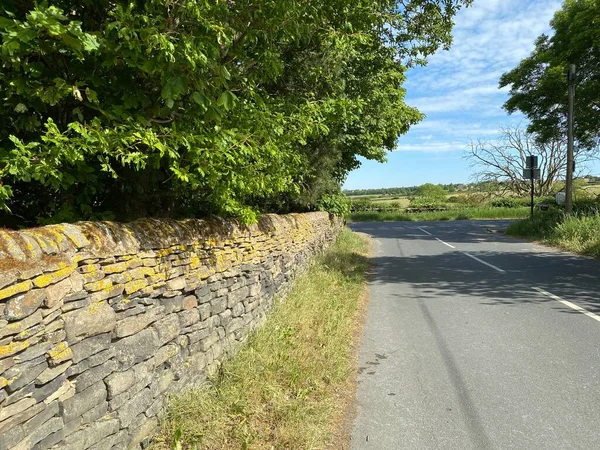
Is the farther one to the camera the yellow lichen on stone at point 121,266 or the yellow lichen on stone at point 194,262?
the yellow lichen on stone at point 194,262

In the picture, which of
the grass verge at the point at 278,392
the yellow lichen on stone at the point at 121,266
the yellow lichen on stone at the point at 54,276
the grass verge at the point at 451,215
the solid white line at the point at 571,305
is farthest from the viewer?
the grass verge at the point at 451,215

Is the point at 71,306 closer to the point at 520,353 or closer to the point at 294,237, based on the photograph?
the point at 520,353

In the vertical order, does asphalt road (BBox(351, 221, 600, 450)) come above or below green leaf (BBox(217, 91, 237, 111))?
below

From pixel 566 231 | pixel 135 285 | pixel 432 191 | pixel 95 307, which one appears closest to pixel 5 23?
pixel 95 307

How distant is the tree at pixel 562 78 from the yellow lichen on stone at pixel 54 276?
63.6ft

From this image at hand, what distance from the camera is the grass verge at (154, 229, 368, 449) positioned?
3.48 m

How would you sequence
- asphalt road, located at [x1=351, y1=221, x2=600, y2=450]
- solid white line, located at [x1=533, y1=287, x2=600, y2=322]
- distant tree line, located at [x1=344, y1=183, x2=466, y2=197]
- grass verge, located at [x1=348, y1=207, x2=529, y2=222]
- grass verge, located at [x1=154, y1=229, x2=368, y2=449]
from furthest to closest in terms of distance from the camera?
distant tree line, located at [x1=344, y1=183, x2=466, y2=197]
grass verge, located at [x1=348, y1=207, x2=529, y2=222]
solid white line, located at [x1=533, y1=287, x2=600, y2=322]
asphalt road, located at [x1=351, y1=221, x2=600, y2=450]
grass verge, located at [x1=154, y1=229, x2=368, y2=449]

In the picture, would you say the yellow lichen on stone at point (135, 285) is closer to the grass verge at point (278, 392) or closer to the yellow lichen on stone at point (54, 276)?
the yellow lichen on stone at point (54, 276)

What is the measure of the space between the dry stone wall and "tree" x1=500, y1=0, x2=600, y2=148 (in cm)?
1831

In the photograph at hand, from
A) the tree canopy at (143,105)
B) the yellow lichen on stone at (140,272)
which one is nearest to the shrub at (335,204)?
the tree canopy at (143,105)

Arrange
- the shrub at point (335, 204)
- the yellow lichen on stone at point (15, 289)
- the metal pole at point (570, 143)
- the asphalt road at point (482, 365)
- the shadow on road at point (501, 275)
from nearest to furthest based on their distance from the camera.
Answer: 1. the yellow lichen on stone at point (15, 289)
2. the asphalt road at point (482, 365)
3. the shadow on road at point (501, 275)
4. the shrub at point (335, 204)
5. the metal pole at point (570, 143)

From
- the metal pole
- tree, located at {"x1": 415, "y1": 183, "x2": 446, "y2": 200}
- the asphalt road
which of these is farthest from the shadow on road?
tree, located at {"x1": 415, "y1": 183, "x2": 446, "y2": 200}

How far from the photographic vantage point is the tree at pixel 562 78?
60.1 feet

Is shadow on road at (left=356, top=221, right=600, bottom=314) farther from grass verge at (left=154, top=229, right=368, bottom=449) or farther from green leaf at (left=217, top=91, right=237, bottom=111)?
green leaf at (left=217, top=91, right=237, bottom=111)
